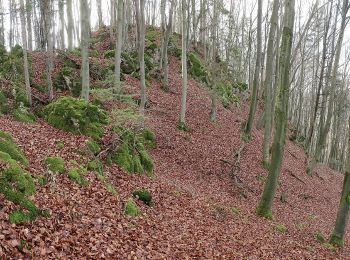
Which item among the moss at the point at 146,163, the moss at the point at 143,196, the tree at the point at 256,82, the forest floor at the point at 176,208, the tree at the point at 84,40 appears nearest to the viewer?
the forest floor at the point at 176,208

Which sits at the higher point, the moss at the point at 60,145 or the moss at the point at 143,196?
the moss at the point at 60,145

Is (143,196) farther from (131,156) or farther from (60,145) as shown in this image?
(60,145)

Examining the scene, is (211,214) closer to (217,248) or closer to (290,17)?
(217,248)

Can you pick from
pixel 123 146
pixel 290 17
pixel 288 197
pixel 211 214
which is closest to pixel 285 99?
pixel 290 17

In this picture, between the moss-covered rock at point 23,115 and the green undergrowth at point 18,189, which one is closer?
the green undergrowth at point 18,189

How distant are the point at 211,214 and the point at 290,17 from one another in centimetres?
649

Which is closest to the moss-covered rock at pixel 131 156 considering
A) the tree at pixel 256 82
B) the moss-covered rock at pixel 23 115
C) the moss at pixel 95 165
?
the moss at pixel 95 165

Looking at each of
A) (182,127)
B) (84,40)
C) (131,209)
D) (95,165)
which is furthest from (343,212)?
(84,40)

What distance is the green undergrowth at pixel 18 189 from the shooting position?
17.3ft

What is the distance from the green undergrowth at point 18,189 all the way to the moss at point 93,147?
3047 mm

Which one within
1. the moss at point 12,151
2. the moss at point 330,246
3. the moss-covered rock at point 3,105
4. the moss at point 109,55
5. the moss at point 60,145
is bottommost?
the moss at point 330,246

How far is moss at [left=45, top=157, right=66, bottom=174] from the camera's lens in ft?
24.9

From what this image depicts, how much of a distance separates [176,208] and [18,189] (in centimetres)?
467

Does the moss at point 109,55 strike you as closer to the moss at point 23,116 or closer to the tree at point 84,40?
the tree at point 84,40
